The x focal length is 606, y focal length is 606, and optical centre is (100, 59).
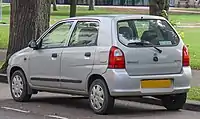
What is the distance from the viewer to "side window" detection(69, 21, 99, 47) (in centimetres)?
1016

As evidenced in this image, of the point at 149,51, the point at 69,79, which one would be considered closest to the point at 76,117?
the point at 69,79

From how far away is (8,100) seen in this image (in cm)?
1184

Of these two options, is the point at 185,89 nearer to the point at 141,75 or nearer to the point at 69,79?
the point at 141,75

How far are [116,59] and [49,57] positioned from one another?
1.76 m

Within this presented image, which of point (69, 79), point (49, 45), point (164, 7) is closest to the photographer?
point (69, 79)

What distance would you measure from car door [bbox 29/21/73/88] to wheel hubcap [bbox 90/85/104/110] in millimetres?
1011

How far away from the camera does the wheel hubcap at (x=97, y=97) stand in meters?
9.76

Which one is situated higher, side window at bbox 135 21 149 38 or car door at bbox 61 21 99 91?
side window at bbox 135 21 149 38

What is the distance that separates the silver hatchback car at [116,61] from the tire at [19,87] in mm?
567

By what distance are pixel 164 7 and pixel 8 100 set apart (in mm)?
5403

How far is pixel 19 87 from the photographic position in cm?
1156

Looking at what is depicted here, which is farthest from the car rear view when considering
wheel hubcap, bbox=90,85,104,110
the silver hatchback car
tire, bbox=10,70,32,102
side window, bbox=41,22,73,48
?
tire, bbox=10,70,32,102

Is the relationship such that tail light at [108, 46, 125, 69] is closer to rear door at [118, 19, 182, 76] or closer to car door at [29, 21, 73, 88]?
rear door at [118, 19, 182, 76]

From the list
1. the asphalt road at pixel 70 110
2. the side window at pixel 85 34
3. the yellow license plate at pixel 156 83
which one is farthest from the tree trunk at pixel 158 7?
the yellow license plate at pixel 156 83
